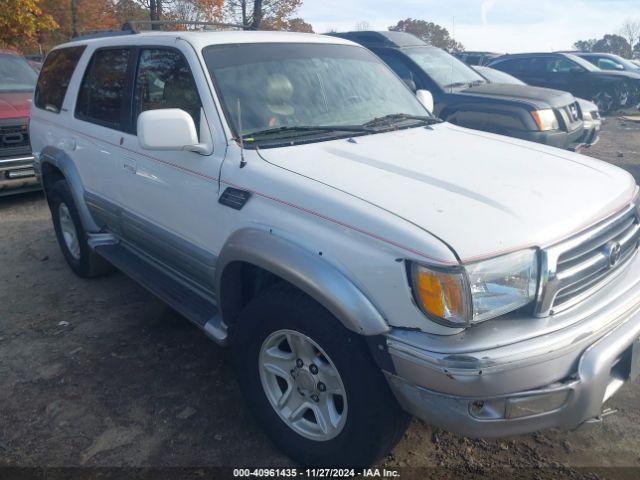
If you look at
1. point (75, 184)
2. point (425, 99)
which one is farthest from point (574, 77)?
point (75, 184)

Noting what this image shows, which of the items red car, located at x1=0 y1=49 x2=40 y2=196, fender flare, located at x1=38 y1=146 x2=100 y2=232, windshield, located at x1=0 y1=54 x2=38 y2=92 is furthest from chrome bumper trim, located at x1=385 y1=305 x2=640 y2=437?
windshield, located at x1=0 y1=54 x2=38 y2=92

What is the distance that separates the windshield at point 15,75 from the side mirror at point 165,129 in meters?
6.26

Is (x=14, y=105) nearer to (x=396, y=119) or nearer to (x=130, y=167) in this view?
(x=130, y=167)

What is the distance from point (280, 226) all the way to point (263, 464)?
119 cm

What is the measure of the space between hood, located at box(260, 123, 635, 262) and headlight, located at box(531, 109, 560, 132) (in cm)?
353

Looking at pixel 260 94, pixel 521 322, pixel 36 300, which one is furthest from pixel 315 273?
pixel 36 300

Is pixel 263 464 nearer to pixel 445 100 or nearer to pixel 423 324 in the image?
pixel 423 324

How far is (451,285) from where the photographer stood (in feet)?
6.52

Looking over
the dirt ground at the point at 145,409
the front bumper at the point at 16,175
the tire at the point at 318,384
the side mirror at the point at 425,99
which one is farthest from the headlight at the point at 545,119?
the front bumper at the point at 16,175

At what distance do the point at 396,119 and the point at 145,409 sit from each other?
2.30 metres

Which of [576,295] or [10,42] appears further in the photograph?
[10,42]

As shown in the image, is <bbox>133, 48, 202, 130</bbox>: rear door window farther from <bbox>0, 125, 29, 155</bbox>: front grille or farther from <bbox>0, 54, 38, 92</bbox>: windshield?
<bbox>0, 54, 38, 92</bbox>: windshield

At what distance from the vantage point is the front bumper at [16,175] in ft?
21.9

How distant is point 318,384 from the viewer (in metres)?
2.49
